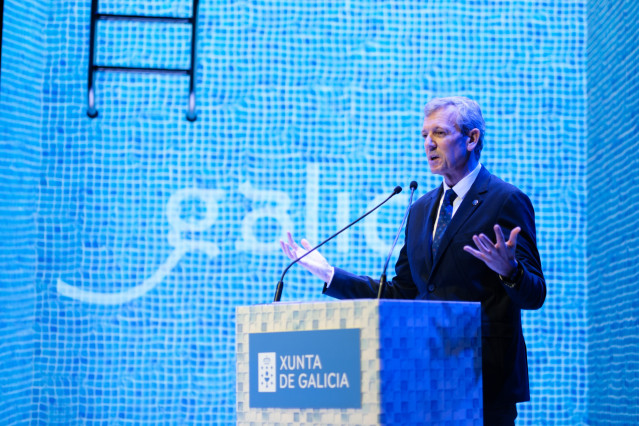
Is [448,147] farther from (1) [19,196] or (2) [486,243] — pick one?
(1) [19,196]

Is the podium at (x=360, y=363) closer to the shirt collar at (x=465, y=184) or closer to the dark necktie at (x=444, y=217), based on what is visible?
the dark necktie at (x=444, y=217)

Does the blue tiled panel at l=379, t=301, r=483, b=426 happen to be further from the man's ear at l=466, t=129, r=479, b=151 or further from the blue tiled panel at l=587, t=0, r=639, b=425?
the blue tiled panel at l=587, t=0, r=639, b=425

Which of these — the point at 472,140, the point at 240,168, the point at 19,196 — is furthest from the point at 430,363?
the point at 19,196

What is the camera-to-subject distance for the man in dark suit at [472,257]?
6.06ft

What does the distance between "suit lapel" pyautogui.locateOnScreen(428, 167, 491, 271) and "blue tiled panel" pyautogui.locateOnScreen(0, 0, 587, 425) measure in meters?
1.81

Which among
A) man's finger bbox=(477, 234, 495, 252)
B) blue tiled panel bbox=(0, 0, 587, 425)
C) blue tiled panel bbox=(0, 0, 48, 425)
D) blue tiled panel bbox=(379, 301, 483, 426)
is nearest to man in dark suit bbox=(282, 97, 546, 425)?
man's finger bbox=(477, 234, 495, 252)

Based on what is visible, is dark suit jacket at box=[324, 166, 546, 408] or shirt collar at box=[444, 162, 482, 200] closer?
dark suit jacket at box=[324, 166, 546, 408]

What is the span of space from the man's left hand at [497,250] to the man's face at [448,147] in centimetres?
50

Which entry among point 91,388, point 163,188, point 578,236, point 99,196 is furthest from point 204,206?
point 578,236

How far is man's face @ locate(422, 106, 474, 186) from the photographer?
2125 millimetres

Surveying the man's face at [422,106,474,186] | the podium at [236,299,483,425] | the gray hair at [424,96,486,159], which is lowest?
the podium at [236,299,483,425]

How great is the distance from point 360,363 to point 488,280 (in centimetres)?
62

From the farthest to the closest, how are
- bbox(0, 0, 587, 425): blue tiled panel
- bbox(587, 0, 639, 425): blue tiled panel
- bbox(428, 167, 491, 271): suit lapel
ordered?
bbox(0, 0, 587, 425): blue tiled panel → bbox(587, 0, 639, 425): blue tiled panel → bbox(428, 167, 491, 271): suit lapel

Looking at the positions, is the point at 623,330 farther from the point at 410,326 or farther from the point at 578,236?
the point at 410,326
